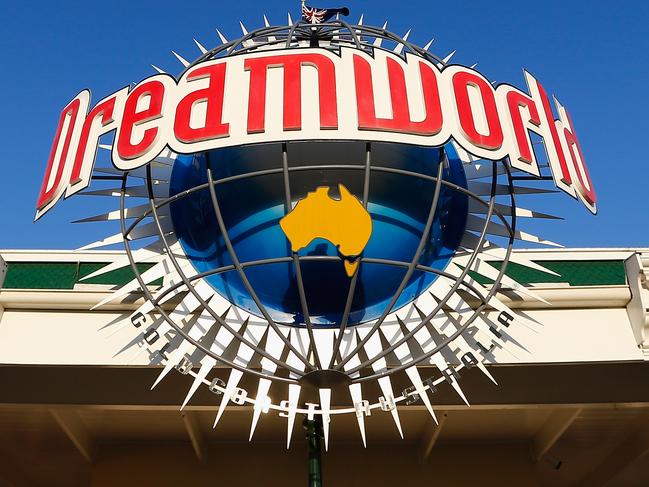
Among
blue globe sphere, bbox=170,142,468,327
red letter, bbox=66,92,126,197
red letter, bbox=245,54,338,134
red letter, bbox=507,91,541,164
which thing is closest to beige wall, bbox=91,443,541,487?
blue globe sphere, bbox=170,142,468,327

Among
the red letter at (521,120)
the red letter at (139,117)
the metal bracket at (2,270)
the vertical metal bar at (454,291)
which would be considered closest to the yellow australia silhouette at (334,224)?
the vertical metal bar at (454,291)

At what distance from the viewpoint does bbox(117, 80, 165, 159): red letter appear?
7836mm

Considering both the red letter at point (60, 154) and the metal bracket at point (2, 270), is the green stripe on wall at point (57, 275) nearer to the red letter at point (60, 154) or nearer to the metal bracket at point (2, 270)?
the metal bracket at point (2, 270)

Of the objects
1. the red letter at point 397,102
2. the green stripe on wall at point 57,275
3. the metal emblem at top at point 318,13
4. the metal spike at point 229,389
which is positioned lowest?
the metal spike at point 229,389

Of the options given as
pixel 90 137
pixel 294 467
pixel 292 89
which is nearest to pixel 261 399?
pixel 292 89

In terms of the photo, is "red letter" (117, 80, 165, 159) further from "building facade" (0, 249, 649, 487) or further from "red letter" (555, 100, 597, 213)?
"red letter" (555, 100, 597, 213)

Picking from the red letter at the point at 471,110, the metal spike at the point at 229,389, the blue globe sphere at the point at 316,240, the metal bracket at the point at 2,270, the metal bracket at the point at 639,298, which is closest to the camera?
the metal spike at the point at 229,389

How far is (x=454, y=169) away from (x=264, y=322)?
2817mm

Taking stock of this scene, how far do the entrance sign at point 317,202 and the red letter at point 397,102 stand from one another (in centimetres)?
1

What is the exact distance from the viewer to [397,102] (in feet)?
25.5

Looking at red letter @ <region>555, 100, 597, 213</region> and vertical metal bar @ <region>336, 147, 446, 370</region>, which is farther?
red letter @ <region>555, 100, 597, 213</region>

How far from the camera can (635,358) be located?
9.09 meters

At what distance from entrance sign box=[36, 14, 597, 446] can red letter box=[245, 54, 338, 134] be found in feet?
0.05

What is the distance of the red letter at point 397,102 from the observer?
7582 mm
